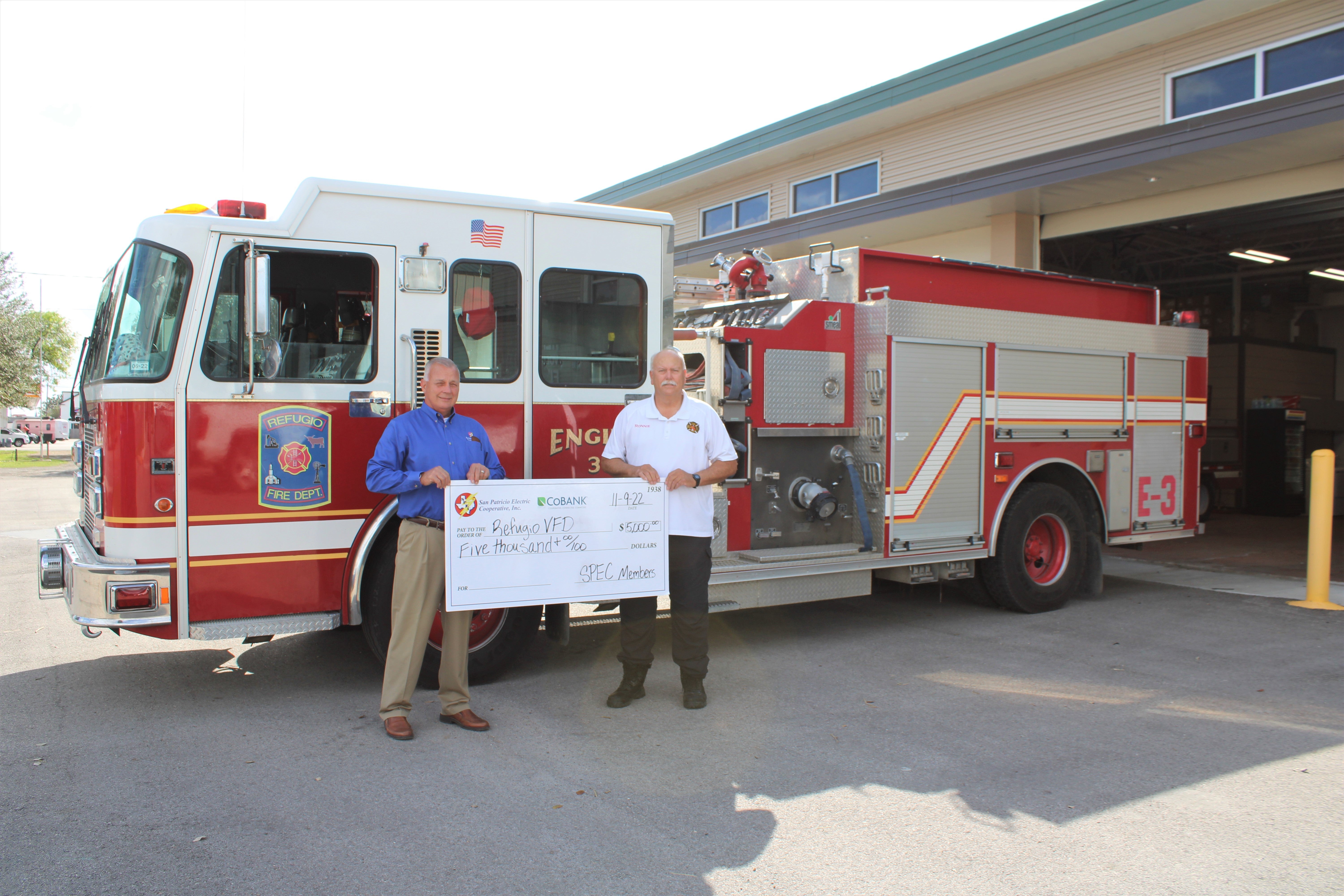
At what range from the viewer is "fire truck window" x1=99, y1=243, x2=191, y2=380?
4.70m

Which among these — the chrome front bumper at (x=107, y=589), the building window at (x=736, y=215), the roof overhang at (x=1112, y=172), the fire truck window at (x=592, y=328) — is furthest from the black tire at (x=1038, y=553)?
the building window at (x=736, y=215)

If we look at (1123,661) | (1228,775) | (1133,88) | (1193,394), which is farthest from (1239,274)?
(1228,775)

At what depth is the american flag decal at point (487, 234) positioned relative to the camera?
536cm

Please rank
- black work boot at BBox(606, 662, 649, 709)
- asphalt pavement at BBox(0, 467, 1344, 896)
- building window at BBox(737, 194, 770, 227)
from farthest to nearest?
building window at BBox(737, 194, 770, 227), black work boot at BBox(606, 662, 649, 709), asphalt pavement at BBox(0, 467, 1344, 896)

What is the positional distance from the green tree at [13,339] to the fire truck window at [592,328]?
113 feet

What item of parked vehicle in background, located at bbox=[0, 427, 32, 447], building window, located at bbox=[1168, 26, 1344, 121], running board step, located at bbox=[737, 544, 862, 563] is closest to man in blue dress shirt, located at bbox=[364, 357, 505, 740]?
running board step, located at bbox=[737, 544, 862, 563]

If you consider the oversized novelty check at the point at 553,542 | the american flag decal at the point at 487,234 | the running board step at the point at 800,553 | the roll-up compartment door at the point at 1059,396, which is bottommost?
the running board step at the point at 800,553

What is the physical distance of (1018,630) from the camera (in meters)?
7.21

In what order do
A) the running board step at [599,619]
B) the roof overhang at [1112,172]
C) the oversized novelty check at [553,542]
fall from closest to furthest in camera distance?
the oversized novelty check at [553,542] → the running board step at [599,619] → the roof overhang at [1112,172]

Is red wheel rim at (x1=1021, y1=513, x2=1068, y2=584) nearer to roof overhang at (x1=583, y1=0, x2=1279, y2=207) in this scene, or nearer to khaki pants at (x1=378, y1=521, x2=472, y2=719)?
khaki pants at (x1=378, y1=521, x2=472, y2=719)

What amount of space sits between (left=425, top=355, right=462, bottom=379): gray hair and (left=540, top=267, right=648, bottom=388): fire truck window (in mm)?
616

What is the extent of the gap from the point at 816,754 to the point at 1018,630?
3.39 metres

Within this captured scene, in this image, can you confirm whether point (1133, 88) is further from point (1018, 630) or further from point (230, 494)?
point (230, 494)

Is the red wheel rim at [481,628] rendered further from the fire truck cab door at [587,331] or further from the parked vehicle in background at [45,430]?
the parked vehicle in background at [45,430]
